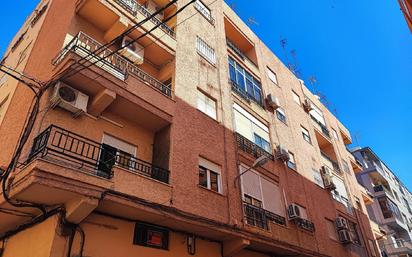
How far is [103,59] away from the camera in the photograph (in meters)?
7.40

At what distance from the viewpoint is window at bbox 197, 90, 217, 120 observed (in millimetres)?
11034

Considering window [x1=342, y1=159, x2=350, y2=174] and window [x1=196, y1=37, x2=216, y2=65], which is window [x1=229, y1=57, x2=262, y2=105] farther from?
window [x1=342, y1=159, x2=350, y2=174]

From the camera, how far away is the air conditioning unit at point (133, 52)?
378 inches

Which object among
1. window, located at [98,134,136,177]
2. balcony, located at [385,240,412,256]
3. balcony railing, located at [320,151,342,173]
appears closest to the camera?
window, located at [98,134,136,177]

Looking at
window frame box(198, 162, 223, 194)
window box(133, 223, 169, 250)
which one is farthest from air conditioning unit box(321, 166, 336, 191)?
window box(133, 223, 169, 250)

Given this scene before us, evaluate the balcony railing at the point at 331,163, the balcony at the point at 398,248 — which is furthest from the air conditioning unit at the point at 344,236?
the balcony at the point at 398,248

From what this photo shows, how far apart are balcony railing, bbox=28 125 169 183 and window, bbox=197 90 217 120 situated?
338cm

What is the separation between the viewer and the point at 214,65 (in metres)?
Answer: 12.9

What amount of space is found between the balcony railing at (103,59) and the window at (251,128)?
4.03 meters

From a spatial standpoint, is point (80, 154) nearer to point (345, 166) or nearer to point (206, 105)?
point (206, 105)

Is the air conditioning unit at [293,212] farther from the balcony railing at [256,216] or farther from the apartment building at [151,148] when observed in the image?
the balcony railing at [256,216]

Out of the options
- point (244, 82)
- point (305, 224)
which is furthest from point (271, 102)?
point (305, 224)

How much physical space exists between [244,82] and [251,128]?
270 cm

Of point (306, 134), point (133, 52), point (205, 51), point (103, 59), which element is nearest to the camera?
point (103, 59)
